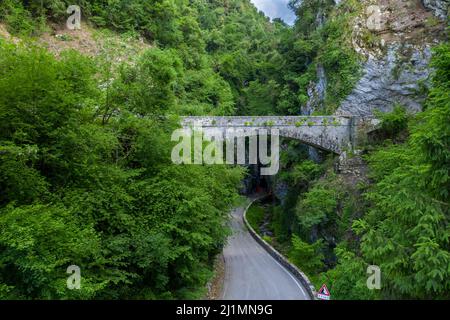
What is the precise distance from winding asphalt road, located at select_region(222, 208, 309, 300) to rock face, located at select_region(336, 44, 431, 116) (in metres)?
12.1

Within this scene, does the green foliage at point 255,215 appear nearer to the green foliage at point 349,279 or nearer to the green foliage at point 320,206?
the green foliage at point 320,206

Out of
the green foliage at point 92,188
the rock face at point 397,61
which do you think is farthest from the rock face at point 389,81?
the green foliage at point 92,188

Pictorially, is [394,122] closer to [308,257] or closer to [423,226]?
[308,257]

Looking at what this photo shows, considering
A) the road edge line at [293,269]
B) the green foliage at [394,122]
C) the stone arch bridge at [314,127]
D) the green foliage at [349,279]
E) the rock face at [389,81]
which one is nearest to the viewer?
the green foliage at [349,279]

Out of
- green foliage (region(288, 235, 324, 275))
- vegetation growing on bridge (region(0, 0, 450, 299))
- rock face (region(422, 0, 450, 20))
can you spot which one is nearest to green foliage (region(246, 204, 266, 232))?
vegetation growing on bridge (region(0, 0, 450, 299))

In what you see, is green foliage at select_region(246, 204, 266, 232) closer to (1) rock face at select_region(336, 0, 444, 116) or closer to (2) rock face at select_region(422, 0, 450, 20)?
(1) rock face at select_region(336, 0, 444, 116)

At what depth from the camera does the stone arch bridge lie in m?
22.5

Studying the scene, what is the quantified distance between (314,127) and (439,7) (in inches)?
533

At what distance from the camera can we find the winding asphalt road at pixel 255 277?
53.0 ft

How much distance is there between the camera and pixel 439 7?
26.8 meters

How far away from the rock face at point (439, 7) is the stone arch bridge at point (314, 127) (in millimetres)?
9946

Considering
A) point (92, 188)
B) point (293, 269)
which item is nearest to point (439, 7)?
point (293, 269)

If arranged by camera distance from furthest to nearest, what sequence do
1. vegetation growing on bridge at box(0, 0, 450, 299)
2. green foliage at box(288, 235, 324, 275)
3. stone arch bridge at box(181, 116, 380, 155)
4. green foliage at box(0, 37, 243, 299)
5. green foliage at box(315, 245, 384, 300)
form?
1. stone arch bridge at box(181, 116, 380, 155)
2. green foliage at box(288, 235, 324, 275)
3. green foliage at box(315, 245, 384, 300)
4. green foliage at box(0, 37, 243, 299)
5. vegetation growing on bridge at box(0, 0, 450, 299)

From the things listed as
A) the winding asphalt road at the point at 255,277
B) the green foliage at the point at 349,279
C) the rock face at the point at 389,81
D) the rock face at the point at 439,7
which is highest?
the rock face at the point at 439,7
